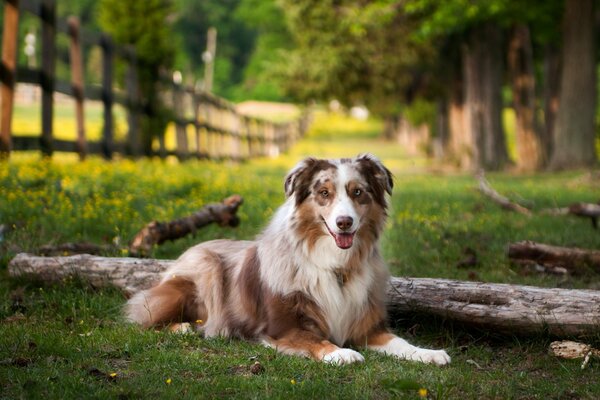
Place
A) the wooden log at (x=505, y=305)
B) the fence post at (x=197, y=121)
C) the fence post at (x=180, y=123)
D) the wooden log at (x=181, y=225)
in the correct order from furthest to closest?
the fence post at (x=197, y=121)
the fence post at (x=180, y=123)
the wooden log at (x=181, y=225)
the wooden log at (x=505, y=305)

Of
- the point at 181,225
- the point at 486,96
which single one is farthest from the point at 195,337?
the point at 486,96

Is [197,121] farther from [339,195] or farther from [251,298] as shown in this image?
[339,195]

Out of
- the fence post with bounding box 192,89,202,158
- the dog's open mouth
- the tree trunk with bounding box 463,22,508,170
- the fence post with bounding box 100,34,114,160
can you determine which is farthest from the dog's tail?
the tree trunk with bounding box 463,22,508,170

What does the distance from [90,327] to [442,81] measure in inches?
1132

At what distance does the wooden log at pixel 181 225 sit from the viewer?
8.36 meters

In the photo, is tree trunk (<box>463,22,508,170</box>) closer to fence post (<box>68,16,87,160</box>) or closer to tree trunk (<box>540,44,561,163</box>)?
tree trunk (<box>540,44,561,163</box>)

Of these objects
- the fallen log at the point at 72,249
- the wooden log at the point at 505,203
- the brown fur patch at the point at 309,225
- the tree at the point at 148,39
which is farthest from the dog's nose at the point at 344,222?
the tree at the point at 148,39

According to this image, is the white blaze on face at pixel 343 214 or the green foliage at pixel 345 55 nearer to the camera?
the white blaze on face at pixel 343 214

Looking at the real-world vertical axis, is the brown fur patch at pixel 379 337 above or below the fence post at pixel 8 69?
below

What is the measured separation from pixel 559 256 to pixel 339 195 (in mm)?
3519

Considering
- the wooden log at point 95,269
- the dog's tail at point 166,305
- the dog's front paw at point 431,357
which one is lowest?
the dog's front paw at point 431,357

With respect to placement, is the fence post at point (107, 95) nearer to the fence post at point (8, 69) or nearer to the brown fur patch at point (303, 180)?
the fence post at point (8, 69)

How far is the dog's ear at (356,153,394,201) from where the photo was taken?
597 centimetres

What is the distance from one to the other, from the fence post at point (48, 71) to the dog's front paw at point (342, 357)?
31.3ft
